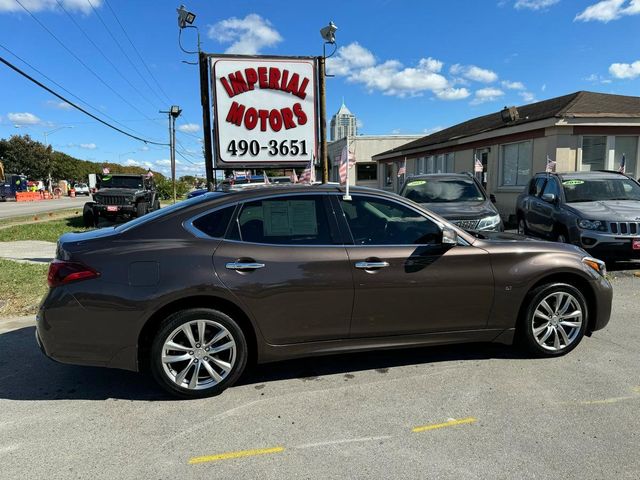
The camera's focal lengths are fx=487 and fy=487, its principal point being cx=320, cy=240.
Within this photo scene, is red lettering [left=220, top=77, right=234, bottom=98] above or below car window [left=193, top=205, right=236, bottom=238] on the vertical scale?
above

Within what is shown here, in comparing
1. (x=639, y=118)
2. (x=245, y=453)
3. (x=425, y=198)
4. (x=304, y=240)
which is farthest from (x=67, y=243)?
(x=639, y=118)

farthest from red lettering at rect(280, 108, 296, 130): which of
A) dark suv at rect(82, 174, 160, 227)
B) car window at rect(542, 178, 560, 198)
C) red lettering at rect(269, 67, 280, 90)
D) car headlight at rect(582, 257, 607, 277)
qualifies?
dark suv at rect(82, 174, 160, 227)

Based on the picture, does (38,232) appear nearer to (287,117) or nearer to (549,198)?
(287,117)

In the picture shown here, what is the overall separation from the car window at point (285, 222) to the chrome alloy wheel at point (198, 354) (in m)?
0.76

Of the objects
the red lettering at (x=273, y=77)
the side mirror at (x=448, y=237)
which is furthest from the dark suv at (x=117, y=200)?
the side mirror at (x=448, y=237)

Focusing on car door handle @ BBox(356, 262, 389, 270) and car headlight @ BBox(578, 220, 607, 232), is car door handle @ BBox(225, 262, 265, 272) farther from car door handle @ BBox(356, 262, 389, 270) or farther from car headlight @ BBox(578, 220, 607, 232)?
car headlight @ BBox(578, 220, 607, 232)

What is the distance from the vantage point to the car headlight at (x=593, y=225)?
8039 millimetres

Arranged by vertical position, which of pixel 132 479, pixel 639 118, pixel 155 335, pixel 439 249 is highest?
pixel 639 118

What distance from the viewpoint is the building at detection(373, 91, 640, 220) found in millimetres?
14672

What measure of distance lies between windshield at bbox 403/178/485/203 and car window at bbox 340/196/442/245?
595 cm

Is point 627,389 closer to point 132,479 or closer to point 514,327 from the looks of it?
point 514,327

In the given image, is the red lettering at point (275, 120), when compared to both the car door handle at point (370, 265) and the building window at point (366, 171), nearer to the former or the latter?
the car door handle at point (370, 265)

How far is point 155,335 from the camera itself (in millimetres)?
3670

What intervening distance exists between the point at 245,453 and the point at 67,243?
212cm
